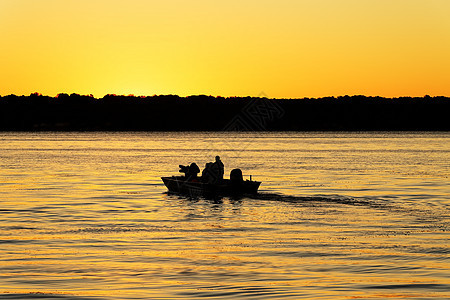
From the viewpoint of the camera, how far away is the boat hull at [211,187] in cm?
4378

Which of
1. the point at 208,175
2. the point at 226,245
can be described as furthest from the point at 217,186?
the point at 226,245

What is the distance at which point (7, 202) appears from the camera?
42688 mm

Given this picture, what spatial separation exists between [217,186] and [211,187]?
62cm

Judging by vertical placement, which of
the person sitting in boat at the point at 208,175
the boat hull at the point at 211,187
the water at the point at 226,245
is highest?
the person sitting in boat at the point at 208,175

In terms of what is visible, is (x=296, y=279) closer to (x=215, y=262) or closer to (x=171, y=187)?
(x=215, y=262)

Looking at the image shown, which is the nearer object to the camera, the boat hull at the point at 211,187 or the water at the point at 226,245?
the water at the point at 226,245

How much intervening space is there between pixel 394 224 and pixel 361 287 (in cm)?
1346

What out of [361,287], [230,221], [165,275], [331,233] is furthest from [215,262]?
[230,221]

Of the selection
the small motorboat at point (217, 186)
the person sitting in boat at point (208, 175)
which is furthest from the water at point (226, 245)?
the person sitting in boat at point (208, 175)

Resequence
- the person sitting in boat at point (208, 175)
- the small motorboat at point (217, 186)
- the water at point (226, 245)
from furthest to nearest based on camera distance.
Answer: the person sitting in boat at point (208, 175) < the small motorboat at point (217, 186) < the water at point (226, 245)

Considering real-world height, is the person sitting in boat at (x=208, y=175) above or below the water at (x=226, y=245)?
above

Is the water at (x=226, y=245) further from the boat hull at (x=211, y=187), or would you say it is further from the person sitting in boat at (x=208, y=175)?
the person sitting in boat at (x=208, y=175)

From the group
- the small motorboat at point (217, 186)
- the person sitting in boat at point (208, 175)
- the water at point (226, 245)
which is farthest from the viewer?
the person sitting in boat at point (208, 175)

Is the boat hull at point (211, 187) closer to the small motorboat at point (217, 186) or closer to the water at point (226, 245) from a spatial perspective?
the small motorboat at point (217, 186)
